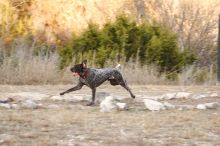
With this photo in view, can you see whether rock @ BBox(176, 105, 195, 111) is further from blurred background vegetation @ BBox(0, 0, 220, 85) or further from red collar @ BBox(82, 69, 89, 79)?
blurred background vegetation @ BBox(0, 0, 220, 85)

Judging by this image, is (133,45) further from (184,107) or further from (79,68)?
(184,107)

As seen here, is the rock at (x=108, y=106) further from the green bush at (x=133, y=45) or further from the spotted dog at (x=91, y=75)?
the green bush at (x=133, y=45)

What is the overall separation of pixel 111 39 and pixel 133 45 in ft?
2.69

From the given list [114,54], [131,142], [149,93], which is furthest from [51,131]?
[114,54]

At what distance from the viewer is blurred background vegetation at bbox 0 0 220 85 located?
1616 centimetres

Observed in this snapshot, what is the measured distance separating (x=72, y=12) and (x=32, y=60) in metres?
12.1

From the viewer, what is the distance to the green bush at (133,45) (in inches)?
768

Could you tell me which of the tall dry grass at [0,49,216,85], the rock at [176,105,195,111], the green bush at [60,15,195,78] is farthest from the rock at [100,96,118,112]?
the green bush at [60,15,195,78]

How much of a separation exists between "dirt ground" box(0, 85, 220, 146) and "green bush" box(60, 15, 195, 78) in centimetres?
989

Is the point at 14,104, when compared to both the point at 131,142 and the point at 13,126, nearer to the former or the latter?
the point at 13,126

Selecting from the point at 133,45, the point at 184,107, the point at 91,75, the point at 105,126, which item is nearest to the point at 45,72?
the point at 133,45

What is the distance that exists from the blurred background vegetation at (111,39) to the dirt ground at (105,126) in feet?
21.2

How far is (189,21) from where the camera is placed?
1033 inches

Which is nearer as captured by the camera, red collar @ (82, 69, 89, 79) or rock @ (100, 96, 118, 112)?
rock @ (100, 96, 118, 112)
